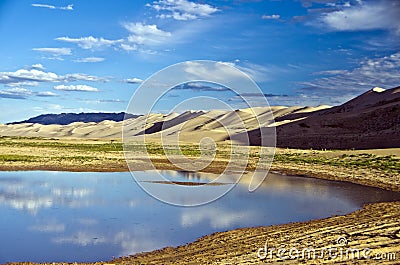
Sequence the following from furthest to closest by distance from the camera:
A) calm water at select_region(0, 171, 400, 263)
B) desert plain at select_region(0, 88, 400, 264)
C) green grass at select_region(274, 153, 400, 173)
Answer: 1. green grass at select_region(274, 153, 400, 173)
2. calm water at select_region(0, 171, 400, 263)
3. desert plain at select_region(0, 88, 400, 264)

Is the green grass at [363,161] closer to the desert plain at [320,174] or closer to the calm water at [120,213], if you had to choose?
the desert plain at [320,174]

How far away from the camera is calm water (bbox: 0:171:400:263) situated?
13.2 m

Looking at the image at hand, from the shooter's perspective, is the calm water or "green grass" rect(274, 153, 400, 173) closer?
the calm water

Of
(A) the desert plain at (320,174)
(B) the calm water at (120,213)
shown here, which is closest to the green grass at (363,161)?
(A) the desert plain at (320,174)

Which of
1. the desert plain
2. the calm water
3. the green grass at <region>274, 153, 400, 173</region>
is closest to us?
the desert plain

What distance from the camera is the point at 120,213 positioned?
17844mm

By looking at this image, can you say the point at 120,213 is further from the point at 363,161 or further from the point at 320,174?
the point at 363,161

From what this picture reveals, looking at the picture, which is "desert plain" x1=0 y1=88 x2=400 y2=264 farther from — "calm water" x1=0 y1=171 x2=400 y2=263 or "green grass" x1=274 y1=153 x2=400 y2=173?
"calm water" x1=0 y1=171 x2=400 y2=263

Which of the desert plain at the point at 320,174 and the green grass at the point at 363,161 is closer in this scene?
the desert plain at the point at 320,174

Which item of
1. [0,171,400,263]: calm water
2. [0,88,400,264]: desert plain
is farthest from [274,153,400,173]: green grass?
[0,171,400,263]: calm water

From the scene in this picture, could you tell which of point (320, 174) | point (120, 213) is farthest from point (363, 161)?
point (120, 213)

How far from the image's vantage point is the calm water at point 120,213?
518 inches

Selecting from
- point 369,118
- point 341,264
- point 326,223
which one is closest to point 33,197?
point 326,223

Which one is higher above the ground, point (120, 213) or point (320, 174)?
point (320, 174)
